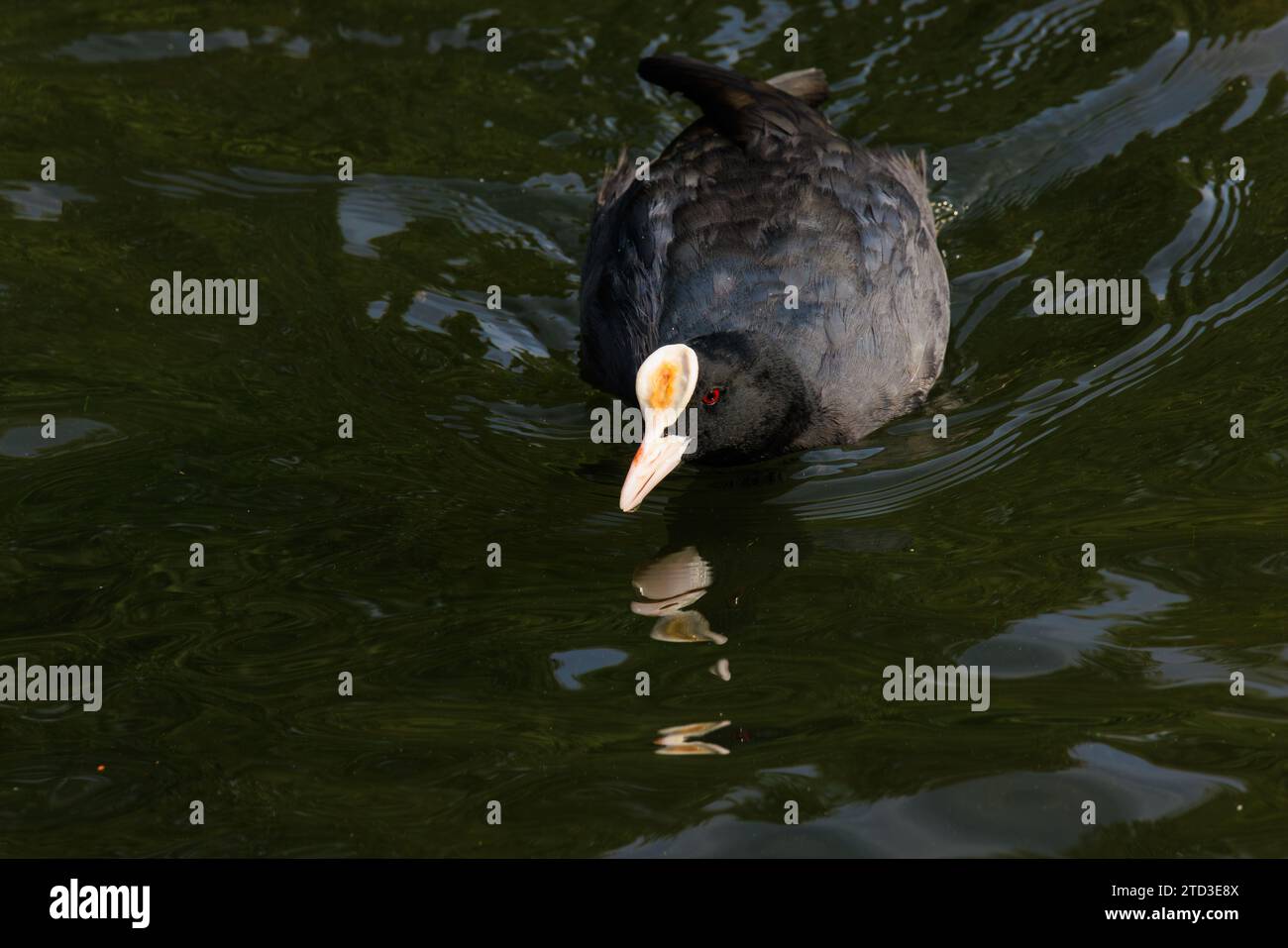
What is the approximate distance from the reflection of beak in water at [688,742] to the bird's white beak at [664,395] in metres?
1.13

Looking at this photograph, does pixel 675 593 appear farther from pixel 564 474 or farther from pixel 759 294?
pixel 759 294

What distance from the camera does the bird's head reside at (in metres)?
5.07

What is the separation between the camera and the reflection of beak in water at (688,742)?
3.95m

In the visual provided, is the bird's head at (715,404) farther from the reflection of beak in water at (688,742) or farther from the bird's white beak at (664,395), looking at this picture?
the reflection of beak in water at (688,742)

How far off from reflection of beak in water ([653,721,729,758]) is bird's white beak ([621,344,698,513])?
3.70 ft

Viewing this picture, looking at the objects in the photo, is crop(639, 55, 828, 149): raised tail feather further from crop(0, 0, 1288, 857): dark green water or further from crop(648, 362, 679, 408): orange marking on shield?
crop(648, 362, 679, 408): orange marking on shield

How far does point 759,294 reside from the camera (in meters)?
5.48

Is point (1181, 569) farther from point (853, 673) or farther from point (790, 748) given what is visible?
point (790, 748)

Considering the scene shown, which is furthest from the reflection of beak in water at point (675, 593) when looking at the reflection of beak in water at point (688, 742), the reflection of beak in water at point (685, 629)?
the reflection of beak in water at point (688, 742)

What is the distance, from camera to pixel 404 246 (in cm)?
672

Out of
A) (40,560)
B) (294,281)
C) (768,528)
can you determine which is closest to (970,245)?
(768,528)

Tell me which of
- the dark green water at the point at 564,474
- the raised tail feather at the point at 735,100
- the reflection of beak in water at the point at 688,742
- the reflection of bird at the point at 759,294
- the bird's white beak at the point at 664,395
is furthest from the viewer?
the raised tail feather at the point at 735,100

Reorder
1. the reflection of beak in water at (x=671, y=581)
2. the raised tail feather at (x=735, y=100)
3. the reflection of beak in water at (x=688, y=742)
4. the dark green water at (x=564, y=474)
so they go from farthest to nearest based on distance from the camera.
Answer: the raised tail feather at (x=735, y=100)
the reflection of beak in water at (x=671, y=581)
the reflection of beak in water at (x=688, y=742)
the dark green water at (x=564, y=474)

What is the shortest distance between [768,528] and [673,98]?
134 inches
